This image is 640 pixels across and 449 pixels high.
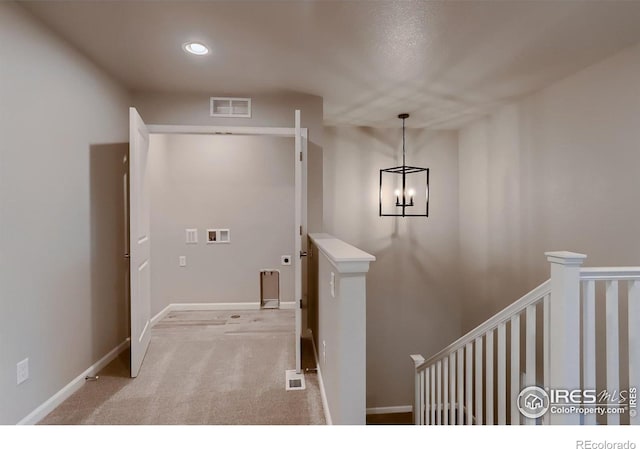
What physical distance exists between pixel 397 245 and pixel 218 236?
2.51m

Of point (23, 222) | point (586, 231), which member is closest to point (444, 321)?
point (586, 231)

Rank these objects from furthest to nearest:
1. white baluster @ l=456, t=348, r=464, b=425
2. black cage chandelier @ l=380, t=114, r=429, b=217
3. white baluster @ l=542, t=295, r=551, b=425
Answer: black cage chandelier @ l=380, t=114, r=429, b=217 → white baluster @ l=456, t=348, r=464, b=425 → white baluster @ l=542, t=295, r=551, b=425

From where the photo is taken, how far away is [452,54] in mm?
2477

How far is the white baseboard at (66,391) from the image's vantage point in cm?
194

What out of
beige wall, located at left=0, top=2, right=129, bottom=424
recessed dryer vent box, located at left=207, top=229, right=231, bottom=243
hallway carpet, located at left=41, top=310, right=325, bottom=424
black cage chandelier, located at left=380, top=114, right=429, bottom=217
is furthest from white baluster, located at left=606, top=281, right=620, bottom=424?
recessed dryer vent box, located at left=207, top=229, right=231, bottom=243

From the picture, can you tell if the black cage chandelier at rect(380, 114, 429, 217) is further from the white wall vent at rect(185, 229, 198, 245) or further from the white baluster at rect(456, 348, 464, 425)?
the white baluster at rect(456, 348, 464, 425)

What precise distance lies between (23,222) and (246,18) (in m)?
1.75

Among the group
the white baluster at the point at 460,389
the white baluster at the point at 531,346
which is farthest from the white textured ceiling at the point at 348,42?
the white baluster at the point at 460,389

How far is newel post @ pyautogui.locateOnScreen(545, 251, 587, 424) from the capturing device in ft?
4.62

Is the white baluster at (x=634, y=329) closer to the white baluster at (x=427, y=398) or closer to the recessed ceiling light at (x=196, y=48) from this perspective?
the white baluster at (x=427, y=398)

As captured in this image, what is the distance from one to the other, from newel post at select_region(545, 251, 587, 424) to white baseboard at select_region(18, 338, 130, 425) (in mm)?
2761

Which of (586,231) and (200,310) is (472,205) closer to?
(586,231)

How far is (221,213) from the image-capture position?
4414 millimetres
